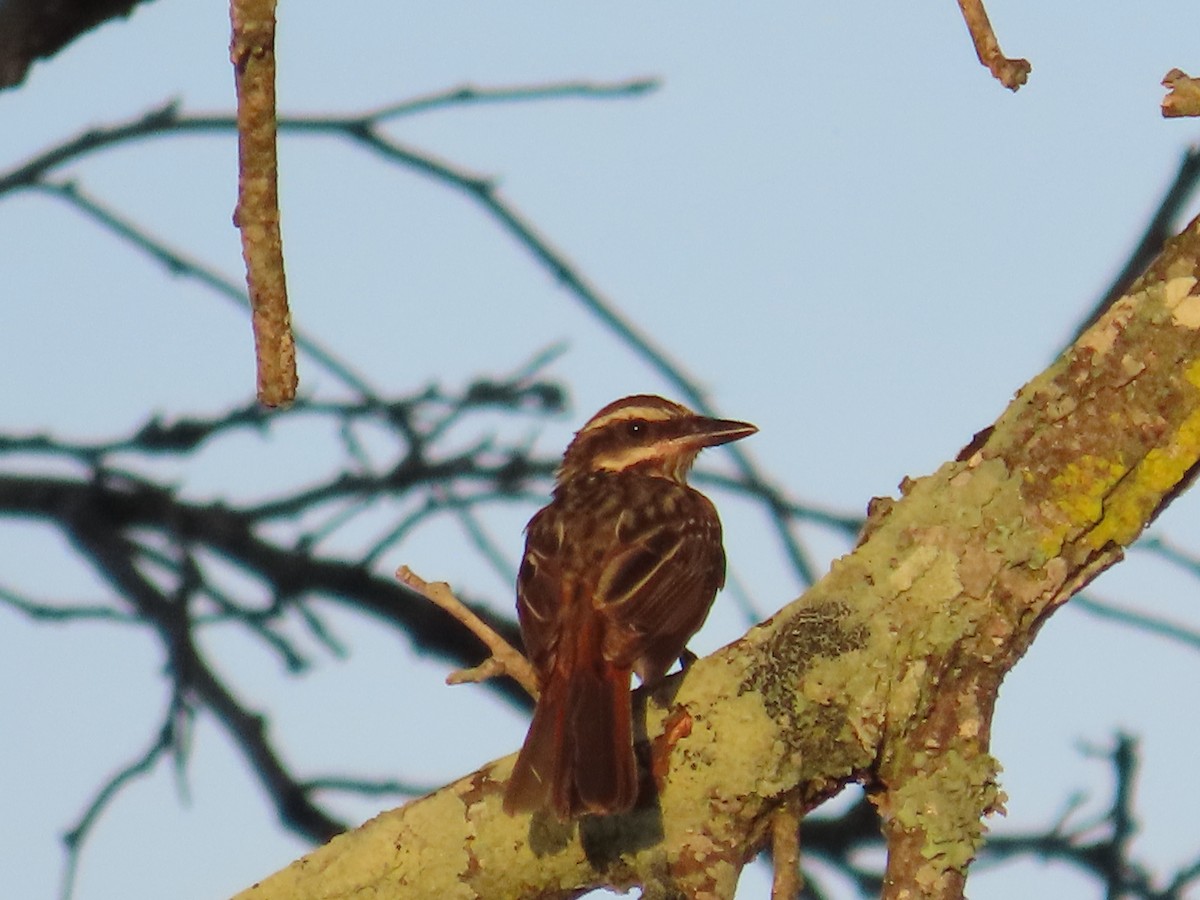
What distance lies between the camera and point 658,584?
602 centimetres

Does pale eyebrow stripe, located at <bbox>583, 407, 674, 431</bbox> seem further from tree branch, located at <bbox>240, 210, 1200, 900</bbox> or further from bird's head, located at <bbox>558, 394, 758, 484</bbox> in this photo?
tree branch, located at <bbox>240, 210, 1200, 900</bbox>

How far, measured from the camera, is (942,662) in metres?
4.36

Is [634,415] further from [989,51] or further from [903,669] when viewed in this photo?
[989,51]

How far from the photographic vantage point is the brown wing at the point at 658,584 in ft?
18.2

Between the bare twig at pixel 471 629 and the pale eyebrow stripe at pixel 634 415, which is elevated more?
the pale eyebrow stripe at pixel 634 415

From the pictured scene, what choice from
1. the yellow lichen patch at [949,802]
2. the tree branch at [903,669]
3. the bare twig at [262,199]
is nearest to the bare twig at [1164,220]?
the tree branch at [903,669]

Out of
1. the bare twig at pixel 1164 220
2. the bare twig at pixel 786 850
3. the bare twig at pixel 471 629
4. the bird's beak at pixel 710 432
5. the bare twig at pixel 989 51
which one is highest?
the bird's beak at pixel 710 432

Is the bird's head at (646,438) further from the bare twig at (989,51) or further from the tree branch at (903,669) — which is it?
the bare twig at (989,51)

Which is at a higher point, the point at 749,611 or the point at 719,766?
the point at 749,611

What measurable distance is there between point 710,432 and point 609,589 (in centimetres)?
181

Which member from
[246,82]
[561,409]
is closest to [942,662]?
[246,82]

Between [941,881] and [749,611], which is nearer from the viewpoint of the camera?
[941,881]

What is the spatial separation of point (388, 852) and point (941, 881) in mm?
1166

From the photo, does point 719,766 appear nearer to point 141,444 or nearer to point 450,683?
point 450,683
